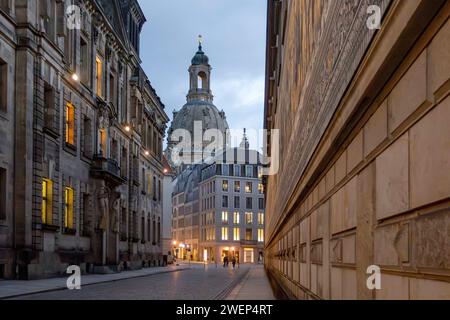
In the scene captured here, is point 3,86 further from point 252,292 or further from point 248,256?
point 248,256

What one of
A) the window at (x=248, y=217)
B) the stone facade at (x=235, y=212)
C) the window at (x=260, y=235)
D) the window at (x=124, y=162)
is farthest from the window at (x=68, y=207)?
the window at (x=260, y=235)

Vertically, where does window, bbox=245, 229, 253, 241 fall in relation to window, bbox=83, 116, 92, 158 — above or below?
below

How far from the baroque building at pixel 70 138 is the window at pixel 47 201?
5 cm

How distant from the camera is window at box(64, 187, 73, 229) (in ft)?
121

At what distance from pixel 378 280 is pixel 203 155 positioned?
171415mm

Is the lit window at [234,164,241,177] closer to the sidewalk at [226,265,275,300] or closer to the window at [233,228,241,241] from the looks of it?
the window at [233,228,241,241]


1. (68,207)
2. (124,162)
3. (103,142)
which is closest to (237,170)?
(124,162)

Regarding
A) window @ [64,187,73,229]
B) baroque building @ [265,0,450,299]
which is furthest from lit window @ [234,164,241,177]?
baroque building @ [265,0,450,299]

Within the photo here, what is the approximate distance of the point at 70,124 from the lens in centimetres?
3797

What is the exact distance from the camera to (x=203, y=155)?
176m

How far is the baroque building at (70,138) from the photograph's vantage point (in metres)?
29.4

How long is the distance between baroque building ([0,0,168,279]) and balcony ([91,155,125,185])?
0.21 ft

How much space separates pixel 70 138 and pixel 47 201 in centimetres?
557

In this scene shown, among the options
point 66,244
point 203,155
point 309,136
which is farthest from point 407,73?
point 203,155
